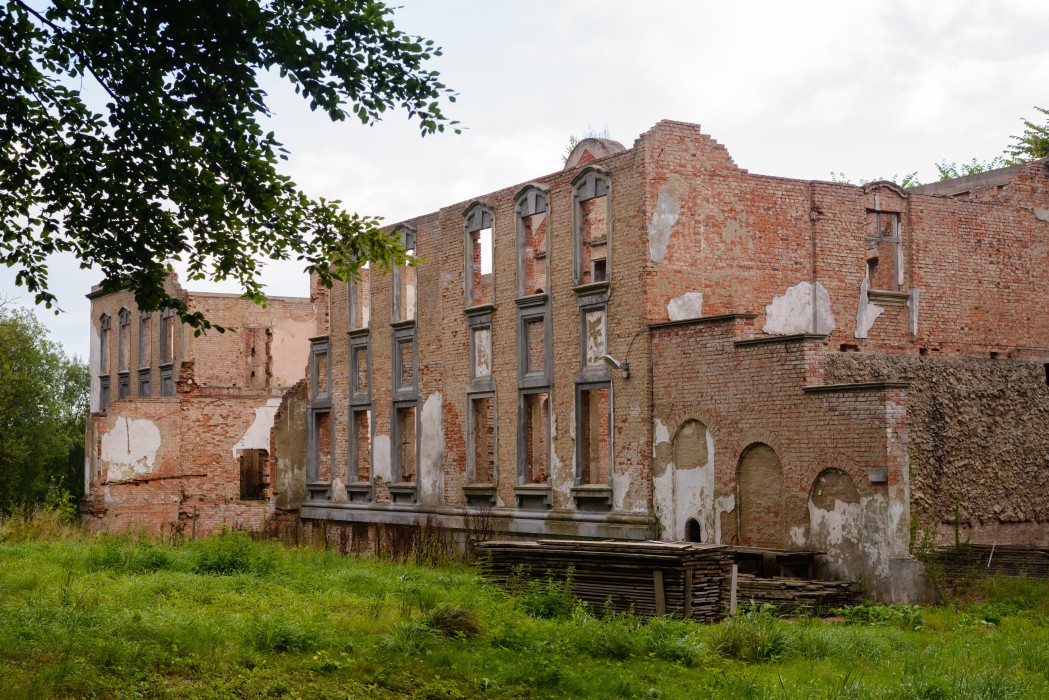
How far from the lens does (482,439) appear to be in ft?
84.4

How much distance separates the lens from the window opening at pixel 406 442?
92.5 ft

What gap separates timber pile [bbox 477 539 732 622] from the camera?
14.2 metres

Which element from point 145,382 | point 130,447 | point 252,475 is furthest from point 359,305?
point 145,382

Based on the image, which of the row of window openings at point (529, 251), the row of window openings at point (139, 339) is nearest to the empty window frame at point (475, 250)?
the row of window openings at point (529, 251)

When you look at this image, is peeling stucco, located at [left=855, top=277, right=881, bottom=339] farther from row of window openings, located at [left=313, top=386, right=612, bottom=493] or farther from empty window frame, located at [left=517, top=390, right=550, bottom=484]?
empty window frame, located at [left=517, top=390, right=550, bottom=484]

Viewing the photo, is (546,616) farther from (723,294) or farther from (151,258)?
(723,294)

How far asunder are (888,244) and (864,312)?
1.84m

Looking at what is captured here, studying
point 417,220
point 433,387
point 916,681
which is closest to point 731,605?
point 916,681

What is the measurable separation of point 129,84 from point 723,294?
12.4 m

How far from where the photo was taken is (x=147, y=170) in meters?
12.8

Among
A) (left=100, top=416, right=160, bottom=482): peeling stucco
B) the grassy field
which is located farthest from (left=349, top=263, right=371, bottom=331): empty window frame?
the grassy field

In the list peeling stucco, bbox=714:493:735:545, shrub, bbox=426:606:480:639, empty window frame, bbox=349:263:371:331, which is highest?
empty window frame, bbox=349:263:371:331

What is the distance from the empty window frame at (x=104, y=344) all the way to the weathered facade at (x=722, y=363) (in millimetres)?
19574

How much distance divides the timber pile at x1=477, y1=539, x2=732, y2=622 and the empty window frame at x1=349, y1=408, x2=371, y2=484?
566 inches
